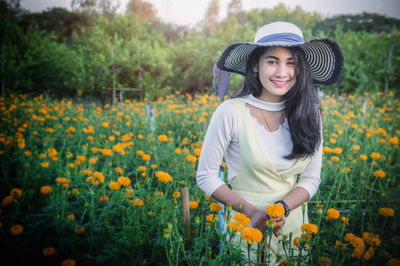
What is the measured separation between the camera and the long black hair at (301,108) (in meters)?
1.20

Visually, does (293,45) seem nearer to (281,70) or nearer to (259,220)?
(281,70)

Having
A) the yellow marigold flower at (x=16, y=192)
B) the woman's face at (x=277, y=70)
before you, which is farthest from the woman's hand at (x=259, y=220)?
the yellow marigold flower at (x=16, y=192)

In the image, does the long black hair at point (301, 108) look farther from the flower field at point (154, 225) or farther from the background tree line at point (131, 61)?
the background tree line at point (131, 61)

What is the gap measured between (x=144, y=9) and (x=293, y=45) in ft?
85.5

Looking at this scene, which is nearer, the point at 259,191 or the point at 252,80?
the point at 259,191

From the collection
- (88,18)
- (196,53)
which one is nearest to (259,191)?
(196,53)

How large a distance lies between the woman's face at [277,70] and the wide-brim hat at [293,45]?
0.05 metres

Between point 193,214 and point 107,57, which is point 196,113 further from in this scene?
point 107,57

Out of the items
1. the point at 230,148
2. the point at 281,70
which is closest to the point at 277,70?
the point at 281,70

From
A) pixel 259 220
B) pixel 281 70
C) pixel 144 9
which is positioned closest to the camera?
pixel 259 220

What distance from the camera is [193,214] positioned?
1632mm

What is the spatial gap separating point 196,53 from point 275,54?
872cm

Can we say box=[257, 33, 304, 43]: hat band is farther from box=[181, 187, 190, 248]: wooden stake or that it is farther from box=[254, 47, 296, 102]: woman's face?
box=[181, 187, 190, 248]: wooden stake

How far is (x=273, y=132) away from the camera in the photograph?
124 cm
